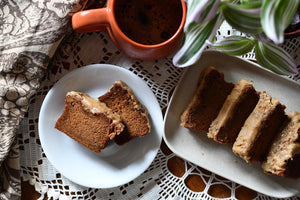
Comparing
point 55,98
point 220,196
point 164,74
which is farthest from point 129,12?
point 220,196

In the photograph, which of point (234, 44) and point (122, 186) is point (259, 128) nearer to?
point (234, 44)

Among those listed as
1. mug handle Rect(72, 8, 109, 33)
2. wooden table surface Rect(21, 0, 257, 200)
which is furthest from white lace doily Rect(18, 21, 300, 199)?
mug handle Rect(72, 8, 109, 33)

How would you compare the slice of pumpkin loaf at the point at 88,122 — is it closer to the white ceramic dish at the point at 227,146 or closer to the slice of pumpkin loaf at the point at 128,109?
the slice of pumpkin loaf at the point at 128,109

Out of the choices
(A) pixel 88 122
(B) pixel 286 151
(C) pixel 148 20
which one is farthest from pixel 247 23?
(A) pixel 88 122

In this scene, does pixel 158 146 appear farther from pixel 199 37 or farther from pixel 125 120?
pixel 199 37

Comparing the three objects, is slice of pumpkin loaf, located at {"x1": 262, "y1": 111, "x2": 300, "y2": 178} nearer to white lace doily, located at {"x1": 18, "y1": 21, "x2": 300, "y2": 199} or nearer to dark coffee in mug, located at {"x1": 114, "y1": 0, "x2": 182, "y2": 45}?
white lace doily, located at {"x1": 18, "y1": 21, "x2": 300, "y2": 199}

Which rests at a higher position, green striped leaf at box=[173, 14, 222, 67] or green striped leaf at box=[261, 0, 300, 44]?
green striped leaf at box=[261, 0, 300, 44]

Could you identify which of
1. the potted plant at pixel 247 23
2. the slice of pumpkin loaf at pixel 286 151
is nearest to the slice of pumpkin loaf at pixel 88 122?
the potted plant at pixel 247 23

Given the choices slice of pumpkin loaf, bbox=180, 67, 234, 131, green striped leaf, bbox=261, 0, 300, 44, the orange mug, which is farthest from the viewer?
slice of pumpkin loaf, bbox=180, 67, 234, 131
